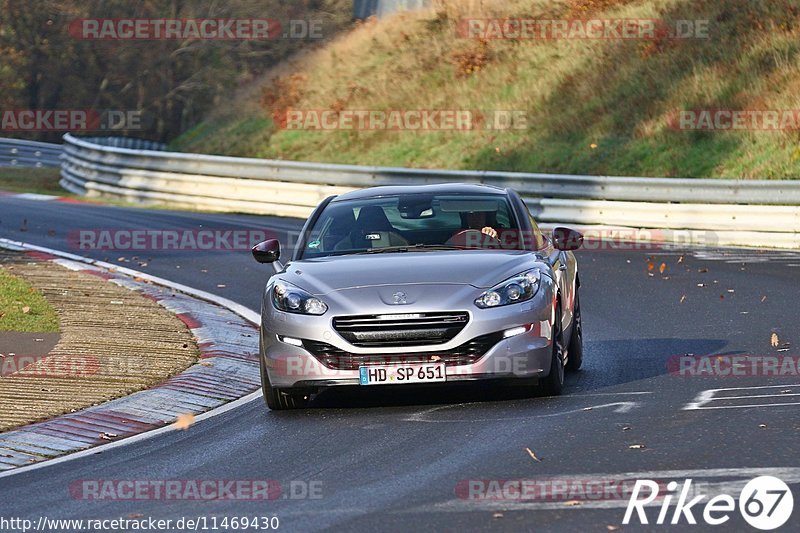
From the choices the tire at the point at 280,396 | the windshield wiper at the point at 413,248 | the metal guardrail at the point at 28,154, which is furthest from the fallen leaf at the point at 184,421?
the metal guardrail at the point at 28,154

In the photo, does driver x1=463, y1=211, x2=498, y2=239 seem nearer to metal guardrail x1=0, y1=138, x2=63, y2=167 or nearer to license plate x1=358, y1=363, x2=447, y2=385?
license plate x1=358, y1=363, x2=447, y2=385

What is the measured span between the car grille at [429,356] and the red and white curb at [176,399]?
1.22 meters

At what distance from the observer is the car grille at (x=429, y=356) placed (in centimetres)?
952

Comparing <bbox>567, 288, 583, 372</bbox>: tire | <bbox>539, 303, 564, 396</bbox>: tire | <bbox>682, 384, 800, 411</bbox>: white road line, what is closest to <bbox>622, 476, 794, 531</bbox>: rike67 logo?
<bbox>682, 384, 800, 411</bbox>: white road line

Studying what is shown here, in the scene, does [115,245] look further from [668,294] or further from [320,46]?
[320,46]

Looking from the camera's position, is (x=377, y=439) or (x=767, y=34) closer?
(x=377, y=439)

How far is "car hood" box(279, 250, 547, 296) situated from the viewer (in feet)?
32.2

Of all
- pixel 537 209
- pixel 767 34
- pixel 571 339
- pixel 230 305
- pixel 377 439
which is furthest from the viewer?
pixel 767 34

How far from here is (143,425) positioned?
9.95m

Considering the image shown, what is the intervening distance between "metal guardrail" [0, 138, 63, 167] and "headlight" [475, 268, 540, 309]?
33.9 meters

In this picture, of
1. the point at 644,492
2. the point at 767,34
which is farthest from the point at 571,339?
the point at 767,34

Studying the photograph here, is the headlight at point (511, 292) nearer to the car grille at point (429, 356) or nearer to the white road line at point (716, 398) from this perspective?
the car grille at point (429, 356)

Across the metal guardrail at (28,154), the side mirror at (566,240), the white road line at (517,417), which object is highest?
the side mirror at (566,240)

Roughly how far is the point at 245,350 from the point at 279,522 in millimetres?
6328
